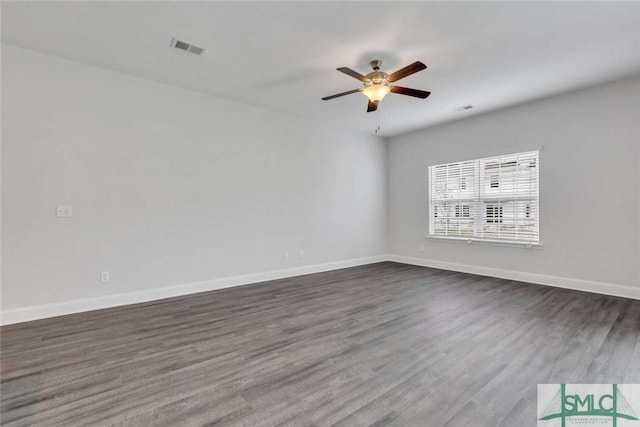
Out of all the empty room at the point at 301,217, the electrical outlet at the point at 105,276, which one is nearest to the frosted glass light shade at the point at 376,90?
the empty room at the point at 301,217

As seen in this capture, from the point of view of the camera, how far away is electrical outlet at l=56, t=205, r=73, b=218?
3.24m

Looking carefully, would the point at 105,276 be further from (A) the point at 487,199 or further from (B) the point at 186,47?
(A) the point at 487,199

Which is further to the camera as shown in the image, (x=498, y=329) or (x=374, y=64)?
(x=374, y=64)

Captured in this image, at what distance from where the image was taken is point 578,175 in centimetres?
417

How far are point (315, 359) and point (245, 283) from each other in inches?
103

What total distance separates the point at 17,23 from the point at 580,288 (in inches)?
286

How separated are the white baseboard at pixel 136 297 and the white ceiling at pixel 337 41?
2.79 m

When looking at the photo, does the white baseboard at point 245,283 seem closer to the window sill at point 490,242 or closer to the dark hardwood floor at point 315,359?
the dark hardwood floor at point 315,359

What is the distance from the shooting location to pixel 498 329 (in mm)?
2787

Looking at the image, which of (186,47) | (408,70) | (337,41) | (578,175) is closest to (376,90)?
(408,70)

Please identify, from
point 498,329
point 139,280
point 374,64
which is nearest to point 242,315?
point 139,280

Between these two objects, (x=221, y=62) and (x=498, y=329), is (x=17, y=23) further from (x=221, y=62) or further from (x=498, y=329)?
(x=498, y=329)

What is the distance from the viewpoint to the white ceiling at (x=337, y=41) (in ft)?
8.13

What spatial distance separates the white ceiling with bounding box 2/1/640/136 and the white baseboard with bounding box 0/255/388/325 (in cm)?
279
